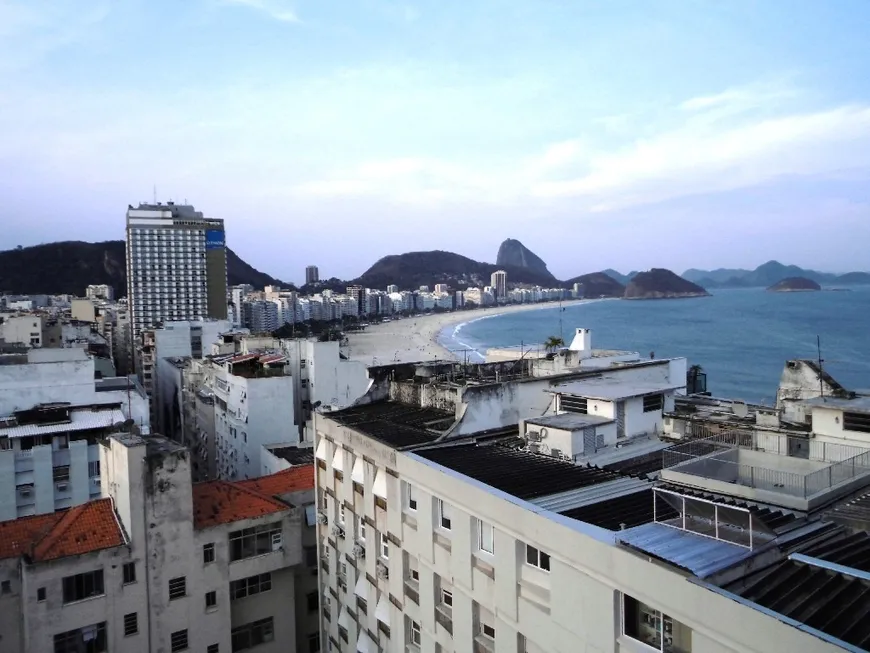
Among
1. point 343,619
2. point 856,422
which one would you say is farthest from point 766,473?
point 343,619

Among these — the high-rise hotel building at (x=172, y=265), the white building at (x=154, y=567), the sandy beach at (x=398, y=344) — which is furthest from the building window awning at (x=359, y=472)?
the high-rise hotel building at (x=172, y=265)

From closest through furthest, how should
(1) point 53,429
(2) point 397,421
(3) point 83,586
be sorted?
(3) point 83,586, (2) point 397,421, (1) point 53,429

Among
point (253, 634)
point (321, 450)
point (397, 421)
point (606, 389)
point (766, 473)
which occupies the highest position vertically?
point (606, 389)

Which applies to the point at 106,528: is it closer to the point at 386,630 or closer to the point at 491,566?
the point at 386,630

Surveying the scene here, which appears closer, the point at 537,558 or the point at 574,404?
the point at 537,558

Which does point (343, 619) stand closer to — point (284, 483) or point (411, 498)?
point (411, 498)

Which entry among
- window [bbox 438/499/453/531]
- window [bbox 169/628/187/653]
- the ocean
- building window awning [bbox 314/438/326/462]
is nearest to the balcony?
window [bbox 438/499/453/531]
